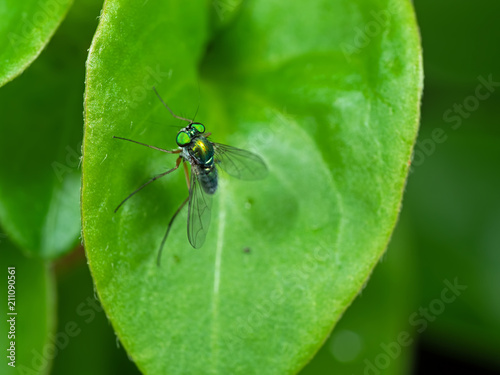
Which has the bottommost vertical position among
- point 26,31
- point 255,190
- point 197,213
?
point 197,213

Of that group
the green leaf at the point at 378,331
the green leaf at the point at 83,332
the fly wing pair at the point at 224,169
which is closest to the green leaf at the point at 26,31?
the fly wing pair at the point at 224,169

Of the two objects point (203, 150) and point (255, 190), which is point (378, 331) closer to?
point (255, 190)

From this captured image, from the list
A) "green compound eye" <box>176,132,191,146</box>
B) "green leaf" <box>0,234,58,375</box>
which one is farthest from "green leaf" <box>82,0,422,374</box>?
"green leaf" <box>0,234,58,375</box>

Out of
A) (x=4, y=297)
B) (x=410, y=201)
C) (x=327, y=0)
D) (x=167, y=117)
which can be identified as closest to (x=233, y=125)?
(x=167, y=117)

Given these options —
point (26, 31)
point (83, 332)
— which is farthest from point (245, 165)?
point (83, 332)

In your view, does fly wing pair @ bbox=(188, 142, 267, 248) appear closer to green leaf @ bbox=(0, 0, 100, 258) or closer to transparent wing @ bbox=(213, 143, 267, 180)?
transparent wing @ bbox=(213, 143, 267, 180)

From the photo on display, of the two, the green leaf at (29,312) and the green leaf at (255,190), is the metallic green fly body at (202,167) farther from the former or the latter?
the green leaf at (29,312)
